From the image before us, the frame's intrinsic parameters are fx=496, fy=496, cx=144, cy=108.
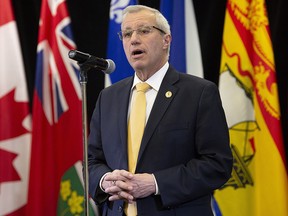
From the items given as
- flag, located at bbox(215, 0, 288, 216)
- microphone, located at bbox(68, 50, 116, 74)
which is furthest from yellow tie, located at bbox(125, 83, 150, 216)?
flag, located at bbox(215, 0, 288, 216)

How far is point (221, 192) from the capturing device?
3.27 metres

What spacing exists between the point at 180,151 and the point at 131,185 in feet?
0.82

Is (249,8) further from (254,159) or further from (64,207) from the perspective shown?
(64,207)

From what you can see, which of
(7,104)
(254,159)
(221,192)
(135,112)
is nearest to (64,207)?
(7,104)

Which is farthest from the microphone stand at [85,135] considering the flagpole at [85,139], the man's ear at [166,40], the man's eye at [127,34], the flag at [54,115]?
the flag at [54,115]

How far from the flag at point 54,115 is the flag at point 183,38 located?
28.1 inches

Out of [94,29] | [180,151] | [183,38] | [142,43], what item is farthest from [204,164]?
[94,29]

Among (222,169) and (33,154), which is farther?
(33,154)

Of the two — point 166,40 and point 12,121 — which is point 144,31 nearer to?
point 166,40

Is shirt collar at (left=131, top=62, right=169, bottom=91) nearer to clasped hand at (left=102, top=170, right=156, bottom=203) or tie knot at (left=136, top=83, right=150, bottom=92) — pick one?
tie knot at (left=136, top=83, right=150, bottom=92)

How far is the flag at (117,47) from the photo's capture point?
345 cm

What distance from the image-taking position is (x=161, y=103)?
81.4 inches

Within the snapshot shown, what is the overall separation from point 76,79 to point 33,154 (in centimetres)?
61

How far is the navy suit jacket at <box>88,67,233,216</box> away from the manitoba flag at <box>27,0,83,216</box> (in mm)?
1453
